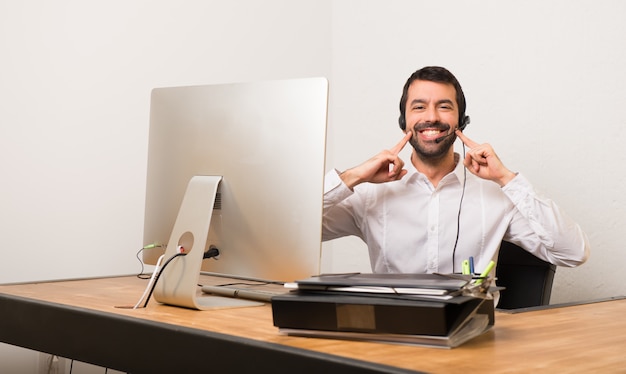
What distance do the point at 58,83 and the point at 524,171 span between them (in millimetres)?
1744

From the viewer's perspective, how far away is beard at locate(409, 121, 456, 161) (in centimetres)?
231

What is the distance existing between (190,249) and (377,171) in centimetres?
69

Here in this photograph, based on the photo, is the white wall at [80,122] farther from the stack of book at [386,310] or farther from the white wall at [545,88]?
the stack of book at [386,310]

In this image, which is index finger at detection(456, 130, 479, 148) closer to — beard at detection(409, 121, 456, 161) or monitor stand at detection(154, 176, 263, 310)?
beard at detection(409, 121, 456, 161)

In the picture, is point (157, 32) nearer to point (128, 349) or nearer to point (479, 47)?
point (479, 47)

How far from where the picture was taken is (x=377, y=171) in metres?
2.12

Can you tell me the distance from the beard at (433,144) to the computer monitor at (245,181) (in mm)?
844

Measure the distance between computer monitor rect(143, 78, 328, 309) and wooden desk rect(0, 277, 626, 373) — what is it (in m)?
0.12

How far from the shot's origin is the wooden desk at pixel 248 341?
1.05 metres

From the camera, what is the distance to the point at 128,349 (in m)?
1.38

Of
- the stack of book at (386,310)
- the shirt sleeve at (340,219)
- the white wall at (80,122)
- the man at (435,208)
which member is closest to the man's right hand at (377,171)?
the man at (435,208)

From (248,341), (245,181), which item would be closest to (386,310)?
(248,341)

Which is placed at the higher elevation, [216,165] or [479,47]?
[479,47]

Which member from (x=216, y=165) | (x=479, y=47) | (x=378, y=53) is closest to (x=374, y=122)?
(x=378, y=53)
